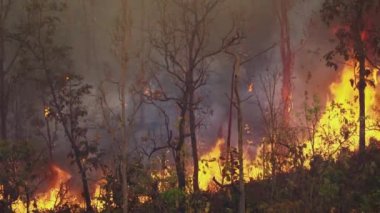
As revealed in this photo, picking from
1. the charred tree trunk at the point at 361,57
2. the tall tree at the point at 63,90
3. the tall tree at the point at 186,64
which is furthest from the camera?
the tall tree at the point at 63,90

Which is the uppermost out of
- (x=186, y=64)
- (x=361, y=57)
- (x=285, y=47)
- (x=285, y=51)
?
(x=285, y=47)

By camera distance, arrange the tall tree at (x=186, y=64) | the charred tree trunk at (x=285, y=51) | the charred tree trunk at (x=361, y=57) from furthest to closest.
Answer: the charred tree trunk at (x=285, y=51) < the charred tree trunk at (x=361, y=57) < the tall tree at (x=186, y=64)

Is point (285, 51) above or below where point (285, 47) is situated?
below

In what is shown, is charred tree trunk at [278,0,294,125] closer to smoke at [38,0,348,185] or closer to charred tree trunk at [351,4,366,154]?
smoke at [38,0,348,185]

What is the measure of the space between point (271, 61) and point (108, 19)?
14702 millimetres

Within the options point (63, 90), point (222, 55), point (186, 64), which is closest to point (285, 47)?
point (222, 55)

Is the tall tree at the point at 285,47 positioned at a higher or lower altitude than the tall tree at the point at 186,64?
higher

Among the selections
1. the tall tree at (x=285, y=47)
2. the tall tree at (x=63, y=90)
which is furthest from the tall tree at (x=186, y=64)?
the tall tree at (x=285, y=47)

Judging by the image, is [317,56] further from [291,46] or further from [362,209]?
[362,209]

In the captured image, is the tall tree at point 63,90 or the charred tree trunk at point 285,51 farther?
the charred tree trunk at point 285,51

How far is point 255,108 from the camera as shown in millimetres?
43625

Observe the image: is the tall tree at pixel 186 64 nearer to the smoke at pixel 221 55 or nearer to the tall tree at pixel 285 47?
the smoke at pixel 221 55

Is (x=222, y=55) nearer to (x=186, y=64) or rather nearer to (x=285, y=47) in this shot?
(x=285, y=47)

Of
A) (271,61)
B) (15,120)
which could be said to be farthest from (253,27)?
(15,120)
